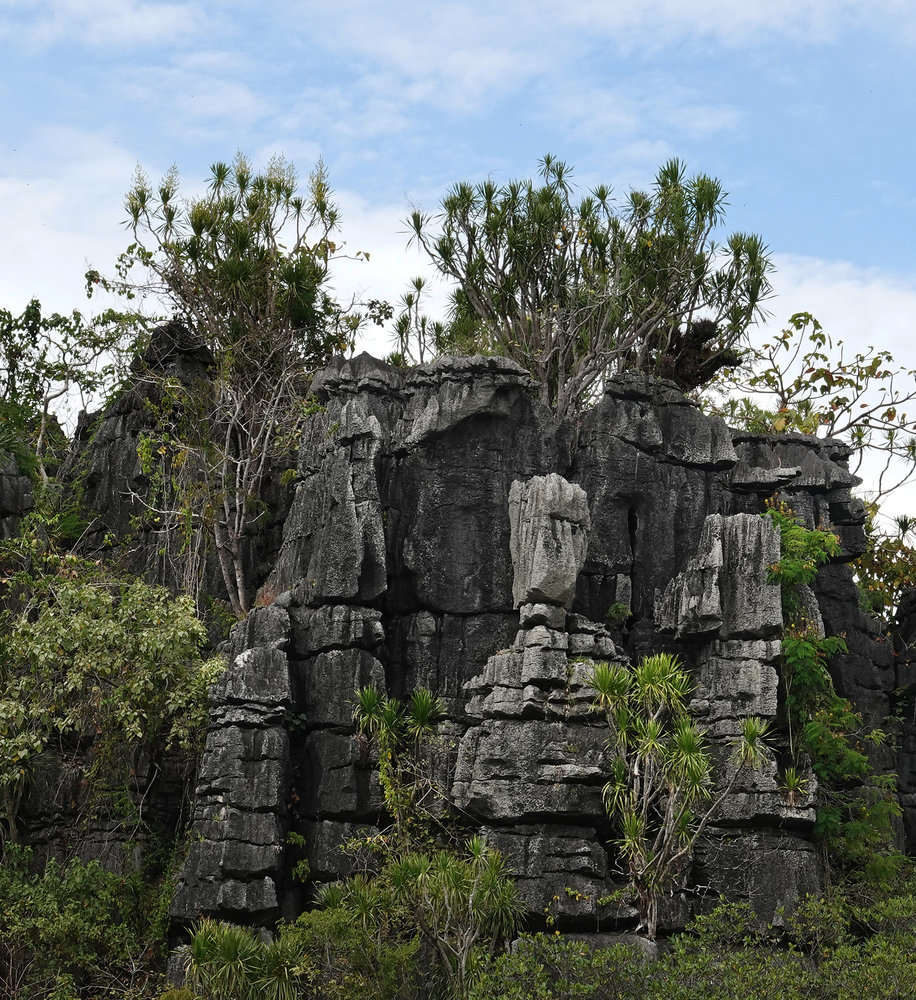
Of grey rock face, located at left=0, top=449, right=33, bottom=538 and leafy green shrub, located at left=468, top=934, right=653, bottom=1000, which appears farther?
grey rock face, located at left=0, top=449, right=33, bottom=538

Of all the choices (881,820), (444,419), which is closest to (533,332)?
(444,419)

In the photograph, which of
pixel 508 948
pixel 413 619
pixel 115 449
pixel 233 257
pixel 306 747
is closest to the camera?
pixel 508 948

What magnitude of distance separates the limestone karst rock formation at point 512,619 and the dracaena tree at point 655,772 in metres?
0.34

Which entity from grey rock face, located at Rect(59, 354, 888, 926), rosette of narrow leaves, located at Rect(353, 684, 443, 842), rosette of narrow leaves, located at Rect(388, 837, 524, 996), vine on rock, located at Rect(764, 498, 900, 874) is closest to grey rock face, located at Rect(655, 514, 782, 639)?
grey rock face, located at Rect(59, 354, 888, 926)

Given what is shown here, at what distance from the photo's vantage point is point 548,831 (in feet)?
59.6

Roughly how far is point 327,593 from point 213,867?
441cm

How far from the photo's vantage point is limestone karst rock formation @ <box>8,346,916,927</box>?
60.4 feet

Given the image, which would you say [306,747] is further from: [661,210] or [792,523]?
[661,210]

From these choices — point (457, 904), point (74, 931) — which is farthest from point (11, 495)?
point (457, 904)

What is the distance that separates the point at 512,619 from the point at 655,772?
3.70 meters

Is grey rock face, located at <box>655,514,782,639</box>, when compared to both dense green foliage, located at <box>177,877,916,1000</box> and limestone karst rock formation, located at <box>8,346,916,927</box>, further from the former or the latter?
dense green foliage, located at <box>177,877,916,1000</box>

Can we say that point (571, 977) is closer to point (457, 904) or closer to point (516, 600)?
point (457, 904)

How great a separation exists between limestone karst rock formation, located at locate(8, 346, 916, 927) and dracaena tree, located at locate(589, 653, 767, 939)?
0.34 meters

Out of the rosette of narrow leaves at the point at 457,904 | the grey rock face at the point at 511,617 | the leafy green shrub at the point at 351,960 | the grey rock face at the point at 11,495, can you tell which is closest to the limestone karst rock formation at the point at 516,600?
the grey rock face at the point at 511,617
